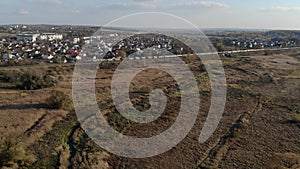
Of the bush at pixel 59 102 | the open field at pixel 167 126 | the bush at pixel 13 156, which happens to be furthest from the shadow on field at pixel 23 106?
the bush at pixel 13 156

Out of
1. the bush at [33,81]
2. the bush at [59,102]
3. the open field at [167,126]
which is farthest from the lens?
the bush at [33,81]

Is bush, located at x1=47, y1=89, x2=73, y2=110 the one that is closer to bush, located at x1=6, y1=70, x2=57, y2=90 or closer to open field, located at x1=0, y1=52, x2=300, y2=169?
open field, located at x1=0, y1=52, x2=300, y2=169

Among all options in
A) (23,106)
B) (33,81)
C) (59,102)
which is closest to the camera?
(59,102)

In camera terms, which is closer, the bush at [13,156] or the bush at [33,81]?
the bush at [13,156]

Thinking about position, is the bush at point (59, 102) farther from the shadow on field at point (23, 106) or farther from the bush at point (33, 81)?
the bush at point (33, 81)

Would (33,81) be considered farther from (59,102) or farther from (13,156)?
(13,156)

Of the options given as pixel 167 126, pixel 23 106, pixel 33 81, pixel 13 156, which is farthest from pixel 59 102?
pixel 33 81

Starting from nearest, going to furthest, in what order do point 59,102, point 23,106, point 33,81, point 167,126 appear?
point 167,126, point 59,102, point 23,106, point 33,81

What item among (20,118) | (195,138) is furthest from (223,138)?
(20,118)
